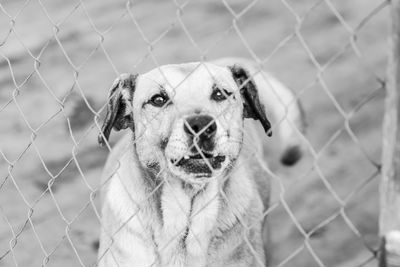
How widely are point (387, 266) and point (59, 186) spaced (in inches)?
118

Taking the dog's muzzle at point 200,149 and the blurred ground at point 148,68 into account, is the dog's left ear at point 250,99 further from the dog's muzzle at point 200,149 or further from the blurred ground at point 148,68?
the blurred ground at point 148,68

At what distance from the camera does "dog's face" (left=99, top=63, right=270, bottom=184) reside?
8.61ft

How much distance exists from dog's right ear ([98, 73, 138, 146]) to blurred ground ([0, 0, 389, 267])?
0.65m

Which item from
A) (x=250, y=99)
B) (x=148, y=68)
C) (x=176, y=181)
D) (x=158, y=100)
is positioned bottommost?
(x=176, y=181)

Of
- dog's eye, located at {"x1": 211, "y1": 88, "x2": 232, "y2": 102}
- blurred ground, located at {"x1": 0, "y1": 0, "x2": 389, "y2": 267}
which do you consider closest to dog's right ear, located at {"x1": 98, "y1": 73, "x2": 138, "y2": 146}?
dog's eye, located at {"x1": 211, "y1": 88, "x2": 232, "y2": 102}

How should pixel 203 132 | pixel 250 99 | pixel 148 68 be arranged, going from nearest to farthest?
1. pixel 203 132
2. pixel 250 99
3. pixel 148 68

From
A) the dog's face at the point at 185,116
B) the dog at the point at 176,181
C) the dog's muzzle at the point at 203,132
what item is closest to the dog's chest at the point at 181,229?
the dog at the point at 176,181

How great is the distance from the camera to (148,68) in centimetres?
475

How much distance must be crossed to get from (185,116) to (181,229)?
0.53m

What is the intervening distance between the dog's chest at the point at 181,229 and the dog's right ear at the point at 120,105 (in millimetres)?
353

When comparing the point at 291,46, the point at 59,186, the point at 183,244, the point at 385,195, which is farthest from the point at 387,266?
the point at 291,46

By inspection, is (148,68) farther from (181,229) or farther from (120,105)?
(181,229)

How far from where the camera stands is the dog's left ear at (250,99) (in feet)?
9.69

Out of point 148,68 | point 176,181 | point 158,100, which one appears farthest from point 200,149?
point 148,68
